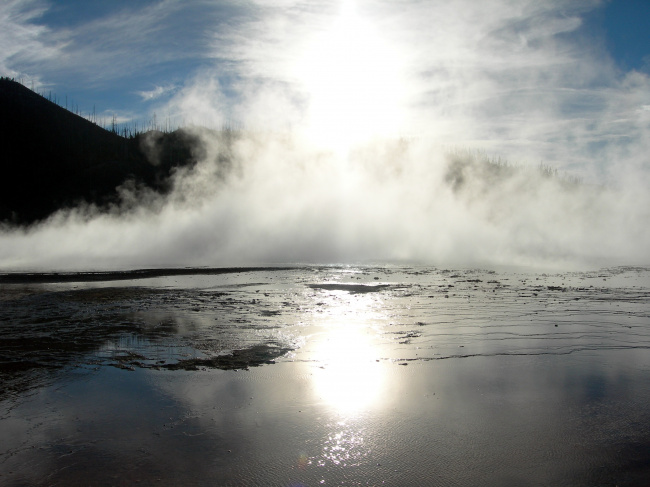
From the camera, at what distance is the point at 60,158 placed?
90.8 meters

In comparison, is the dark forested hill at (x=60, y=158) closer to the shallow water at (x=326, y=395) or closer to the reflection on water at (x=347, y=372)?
the shallow water at (x=326, y=395)

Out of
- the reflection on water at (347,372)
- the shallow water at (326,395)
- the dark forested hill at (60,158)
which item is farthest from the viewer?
the dark forested hill at (60,158)

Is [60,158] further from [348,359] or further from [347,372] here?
[347,372]

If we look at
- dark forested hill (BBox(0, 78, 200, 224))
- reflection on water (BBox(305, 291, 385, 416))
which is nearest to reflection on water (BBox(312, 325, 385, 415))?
reflection on water (BBox(305, 291, 385, 416))

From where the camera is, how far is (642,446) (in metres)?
5.09

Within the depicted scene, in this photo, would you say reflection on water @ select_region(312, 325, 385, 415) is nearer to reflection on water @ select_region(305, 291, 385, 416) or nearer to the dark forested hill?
reflection on water @ select_region(305, 291, 385, 416)

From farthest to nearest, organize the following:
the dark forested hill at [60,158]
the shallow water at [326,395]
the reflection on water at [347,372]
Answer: the dark forested hill at [60,158] → the reflection on water at [347,372] → the shallow water at [326,395]

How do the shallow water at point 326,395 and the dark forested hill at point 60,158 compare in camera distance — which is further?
the dark forested hill at point 60,158

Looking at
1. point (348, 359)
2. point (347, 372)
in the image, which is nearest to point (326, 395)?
point (347, 372)

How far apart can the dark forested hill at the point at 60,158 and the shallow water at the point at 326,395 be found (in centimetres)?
6473

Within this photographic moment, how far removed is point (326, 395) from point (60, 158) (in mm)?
99973

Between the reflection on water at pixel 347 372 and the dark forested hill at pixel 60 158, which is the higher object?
the dark forested hill at pixel 60 158

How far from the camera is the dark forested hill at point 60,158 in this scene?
76738mm

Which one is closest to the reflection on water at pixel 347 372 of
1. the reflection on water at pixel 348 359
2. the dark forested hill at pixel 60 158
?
the reflection on water at pixel 348 359
